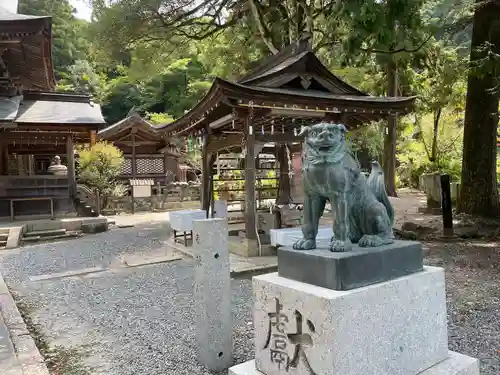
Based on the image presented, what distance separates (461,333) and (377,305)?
217cm

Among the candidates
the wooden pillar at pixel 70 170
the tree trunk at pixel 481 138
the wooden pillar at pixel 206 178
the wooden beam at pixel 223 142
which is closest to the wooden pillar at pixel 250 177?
the wooden beam at pixel 223 142

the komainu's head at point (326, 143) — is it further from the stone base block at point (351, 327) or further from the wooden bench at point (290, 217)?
the wooden bench at point (290, 217)

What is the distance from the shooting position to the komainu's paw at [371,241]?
2250 millimetres

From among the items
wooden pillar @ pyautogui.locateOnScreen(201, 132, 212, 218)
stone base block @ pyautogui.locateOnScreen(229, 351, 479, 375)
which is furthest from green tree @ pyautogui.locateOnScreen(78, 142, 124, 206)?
stone base block @ pyautogui.locateOnScreen(229, 351, 479, 375)

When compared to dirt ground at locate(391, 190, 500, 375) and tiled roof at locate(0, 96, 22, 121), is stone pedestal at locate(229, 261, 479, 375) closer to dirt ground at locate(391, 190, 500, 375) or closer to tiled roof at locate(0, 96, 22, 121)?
dirt ground at locate(391, 190, 500, 375)

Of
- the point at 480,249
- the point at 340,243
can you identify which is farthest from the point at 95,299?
the point at 480,249

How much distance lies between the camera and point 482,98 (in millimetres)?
9297

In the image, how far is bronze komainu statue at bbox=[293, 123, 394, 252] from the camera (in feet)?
7.14

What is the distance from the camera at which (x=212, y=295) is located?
122 inches

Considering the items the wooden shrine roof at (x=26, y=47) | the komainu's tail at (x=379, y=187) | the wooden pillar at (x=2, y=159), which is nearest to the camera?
the komainu's tail at (x=379, y=187)

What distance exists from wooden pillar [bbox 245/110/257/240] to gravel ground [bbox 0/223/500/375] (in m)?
1.31

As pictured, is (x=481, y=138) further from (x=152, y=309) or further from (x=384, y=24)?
(x=152, y=309)

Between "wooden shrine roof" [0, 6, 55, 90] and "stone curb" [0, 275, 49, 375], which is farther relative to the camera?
"wooden shrine roof" [0, 6, 55, 90]

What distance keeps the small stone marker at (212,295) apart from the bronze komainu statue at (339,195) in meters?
0.99
